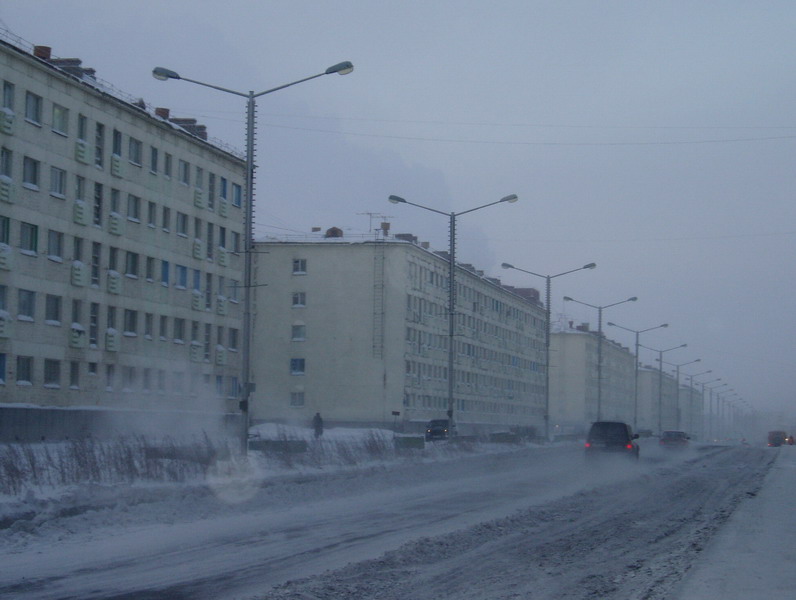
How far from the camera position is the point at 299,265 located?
84.1 meters

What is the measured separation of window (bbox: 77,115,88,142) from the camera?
49594mm

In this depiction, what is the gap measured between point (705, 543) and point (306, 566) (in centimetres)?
554

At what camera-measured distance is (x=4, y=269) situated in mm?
44656

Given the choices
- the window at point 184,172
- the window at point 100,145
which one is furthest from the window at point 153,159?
the window at point 100,145

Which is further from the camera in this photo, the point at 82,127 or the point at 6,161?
the point at 82,127

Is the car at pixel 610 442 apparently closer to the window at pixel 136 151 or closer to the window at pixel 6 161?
the window at pixel 6 161

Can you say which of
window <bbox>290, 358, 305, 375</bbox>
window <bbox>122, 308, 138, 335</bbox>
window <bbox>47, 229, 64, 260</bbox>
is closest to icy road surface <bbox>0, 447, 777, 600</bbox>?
window <bbox>47, 229, 64, 260</bbox>

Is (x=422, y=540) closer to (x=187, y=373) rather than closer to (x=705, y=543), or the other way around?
(x=705, y=543)

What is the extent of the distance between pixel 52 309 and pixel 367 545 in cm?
3854

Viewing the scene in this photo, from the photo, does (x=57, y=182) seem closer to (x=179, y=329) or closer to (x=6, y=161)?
(x=6, y=161)

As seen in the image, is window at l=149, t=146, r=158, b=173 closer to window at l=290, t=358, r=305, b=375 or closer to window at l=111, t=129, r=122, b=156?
window at l=111, t=129, r=122, b=156

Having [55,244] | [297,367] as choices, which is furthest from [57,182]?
[297,367]

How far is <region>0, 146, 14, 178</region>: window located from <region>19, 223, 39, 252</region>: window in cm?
241

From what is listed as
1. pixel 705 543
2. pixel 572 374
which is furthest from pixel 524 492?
pixel 572 374
